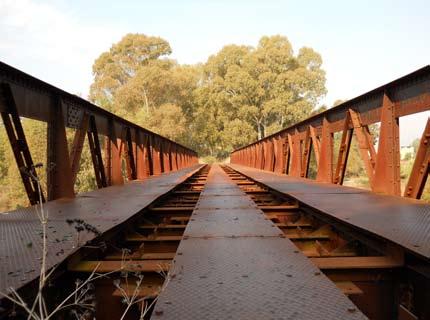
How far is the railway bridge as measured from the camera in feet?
5.37

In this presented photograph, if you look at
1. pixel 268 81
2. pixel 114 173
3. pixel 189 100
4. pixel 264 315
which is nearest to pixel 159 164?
pixel 114 173

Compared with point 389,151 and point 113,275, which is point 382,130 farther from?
point 113,275

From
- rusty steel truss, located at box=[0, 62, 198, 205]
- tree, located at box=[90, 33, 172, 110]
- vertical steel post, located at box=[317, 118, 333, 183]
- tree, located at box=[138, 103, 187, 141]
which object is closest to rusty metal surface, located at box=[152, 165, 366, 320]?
rusty steel truss, located at box=[0, 62, 198, 205]

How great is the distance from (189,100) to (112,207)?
163ft

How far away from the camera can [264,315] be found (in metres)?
1.45

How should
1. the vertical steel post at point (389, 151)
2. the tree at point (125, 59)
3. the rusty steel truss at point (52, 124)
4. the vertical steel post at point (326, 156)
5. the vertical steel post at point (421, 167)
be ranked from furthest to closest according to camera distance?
the tree at point (125, 59), the vertical steel post at point (326, 156), the vertical steel post at point (389, 151), the vertical steel post at point (421, 167), the rusty steel truss at point (52, 124)

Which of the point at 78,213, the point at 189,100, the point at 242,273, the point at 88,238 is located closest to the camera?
the point at 242,273

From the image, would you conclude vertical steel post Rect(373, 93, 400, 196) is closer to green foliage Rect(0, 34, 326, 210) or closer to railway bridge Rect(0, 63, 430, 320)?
railway bridge Rect(0, 63, 430, 320)

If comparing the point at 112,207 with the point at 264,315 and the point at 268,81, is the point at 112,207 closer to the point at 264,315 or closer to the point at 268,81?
the point at 264,315

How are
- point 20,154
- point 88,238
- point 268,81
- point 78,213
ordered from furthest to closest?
1. point 268,81
2. point 20,154
3. point 78,213
4. point 88,238

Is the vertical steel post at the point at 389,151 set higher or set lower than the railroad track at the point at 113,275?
higher

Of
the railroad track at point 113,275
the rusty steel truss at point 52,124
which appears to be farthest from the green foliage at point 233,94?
the railroad track at point 113,275

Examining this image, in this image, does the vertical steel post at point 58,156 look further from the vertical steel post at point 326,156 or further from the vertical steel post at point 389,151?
the vertical steel post at point 326,156

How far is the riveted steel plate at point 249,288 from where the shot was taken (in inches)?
57.6
